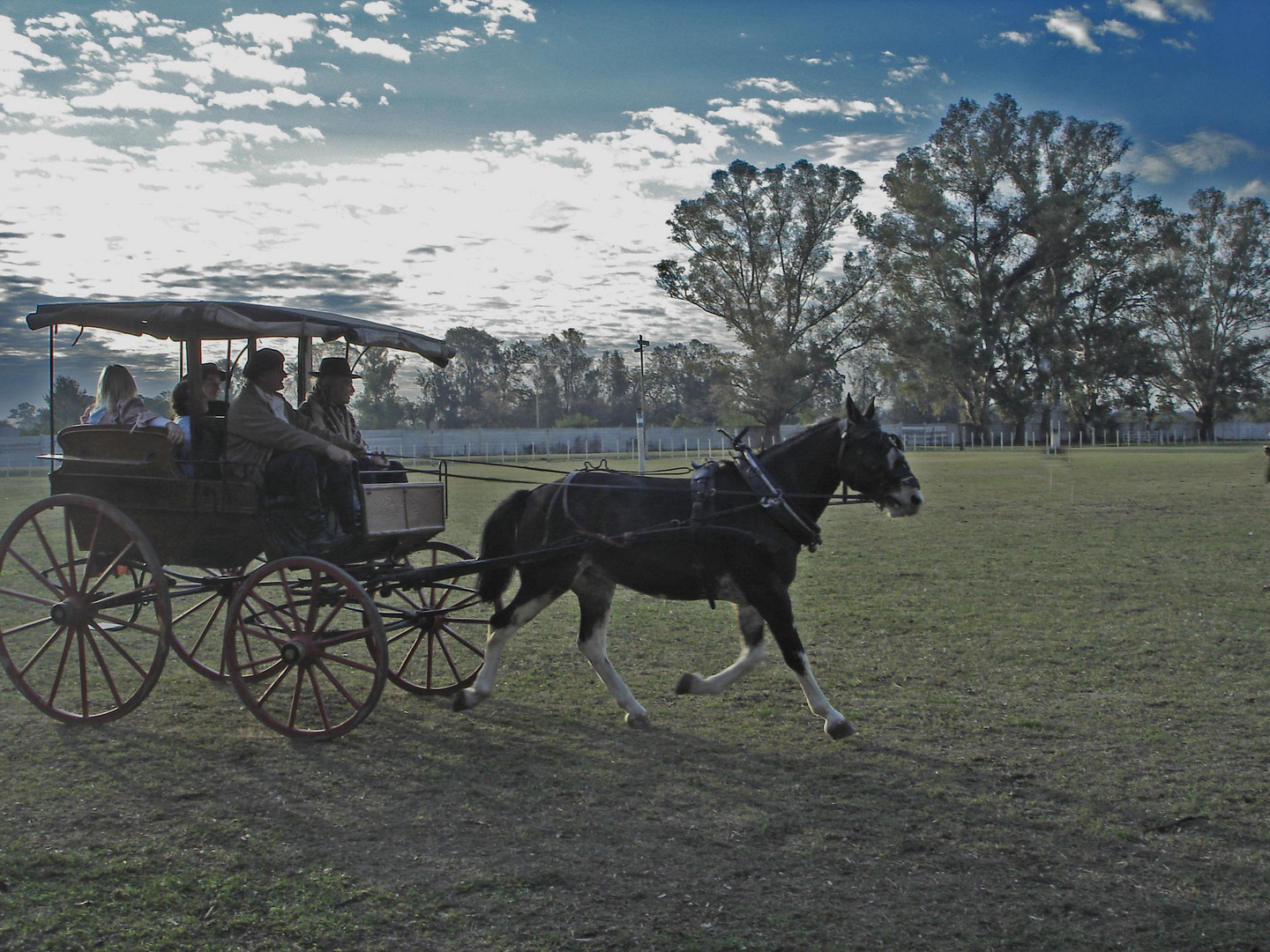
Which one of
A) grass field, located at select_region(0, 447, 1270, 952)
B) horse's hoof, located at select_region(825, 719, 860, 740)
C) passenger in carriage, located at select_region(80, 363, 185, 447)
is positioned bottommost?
grass field, located at select_region(0, 447, 1270, 952)

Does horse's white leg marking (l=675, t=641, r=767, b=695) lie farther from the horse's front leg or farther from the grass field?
the horse's front leg

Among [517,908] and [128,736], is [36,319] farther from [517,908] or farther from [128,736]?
[517,908]

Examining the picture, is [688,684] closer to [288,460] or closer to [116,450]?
[288,460]

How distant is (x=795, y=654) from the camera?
601 centimetres

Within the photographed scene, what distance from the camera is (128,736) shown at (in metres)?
6.19

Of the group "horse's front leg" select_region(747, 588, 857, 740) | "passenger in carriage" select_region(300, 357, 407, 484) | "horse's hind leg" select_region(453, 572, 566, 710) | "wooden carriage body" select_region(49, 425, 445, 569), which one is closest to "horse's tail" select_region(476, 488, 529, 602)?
"horse's hind leg" select_region(453, 572, 566, 710)

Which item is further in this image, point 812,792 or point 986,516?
point 986,516

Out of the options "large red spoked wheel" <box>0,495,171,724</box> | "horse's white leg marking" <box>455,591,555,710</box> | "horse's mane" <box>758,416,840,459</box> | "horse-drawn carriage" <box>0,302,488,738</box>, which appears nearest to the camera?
"horse-drawn carriage" <box>0,302,488,738</box>

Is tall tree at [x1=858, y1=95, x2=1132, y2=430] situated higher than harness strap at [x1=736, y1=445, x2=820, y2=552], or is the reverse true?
tall tree at [x1=858, y1=95, x2=1132, y2=430]

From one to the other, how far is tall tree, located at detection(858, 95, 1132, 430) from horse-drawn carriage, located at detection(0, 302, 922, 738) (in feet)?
173

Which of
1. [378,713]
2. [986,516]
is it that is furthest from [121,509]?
[986,516]

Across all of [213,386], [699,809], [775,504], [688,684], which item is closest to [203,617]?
[213,386]

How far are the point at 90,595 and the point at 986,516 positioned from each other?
16.5m

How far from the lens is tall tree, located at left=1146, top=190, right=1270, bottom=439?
70562mm
